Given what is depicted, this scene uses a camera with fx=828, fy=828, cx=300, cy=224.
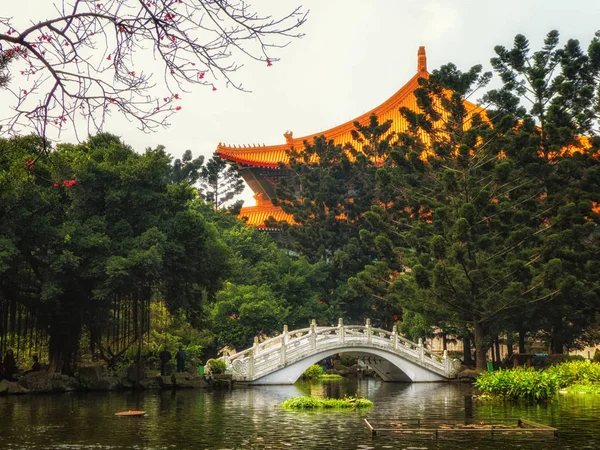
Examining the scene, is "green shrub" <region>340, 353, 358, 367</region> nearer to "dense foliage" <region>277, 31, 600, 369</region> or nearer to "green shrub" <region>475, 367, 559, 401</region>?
"dense foliage" <region>277, 31, 600, 369</region>

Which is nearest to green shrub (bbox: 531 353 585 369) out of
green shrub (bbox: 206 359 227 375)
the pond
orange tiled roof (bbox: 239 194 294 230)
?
the pond

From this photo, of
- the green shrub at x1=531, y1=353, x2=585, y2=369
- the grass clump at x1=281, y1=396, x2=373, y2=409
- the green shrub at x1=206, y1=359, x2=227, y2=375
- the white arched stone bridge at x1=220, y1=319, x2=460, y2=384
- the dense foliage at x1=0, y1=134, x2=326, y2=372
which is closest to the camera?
the grass clump at x1=281, y1=396, x2=373, y2=409

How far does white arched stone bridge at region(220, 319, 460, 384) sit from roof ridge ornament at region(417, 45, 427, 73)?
2078cm

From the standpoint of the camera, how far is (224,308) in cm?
3516

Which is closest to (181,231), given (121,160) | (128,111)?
(121,160)

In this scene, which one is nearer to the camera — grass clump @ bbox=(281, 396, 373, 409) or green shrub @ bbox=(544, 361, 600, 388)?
grass clump @ bbox=(281, 396, 373, 409)

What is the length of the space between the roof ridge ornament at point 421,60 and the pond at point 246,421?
1117 inches

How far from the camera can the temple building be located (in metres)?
47.5

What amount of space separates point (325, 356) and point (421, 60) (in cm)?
2454

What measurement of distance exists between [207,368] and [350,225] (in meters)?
16.8

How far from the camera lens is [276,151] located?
49125mm

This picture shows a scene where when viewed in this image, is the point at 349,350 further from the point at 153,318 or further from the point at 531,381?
the point at 531,381

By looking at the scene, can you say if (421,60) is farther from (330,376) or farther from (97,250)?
(97,250)

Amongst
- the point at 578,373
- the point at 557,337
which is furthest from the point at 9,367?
the point at 557,337
